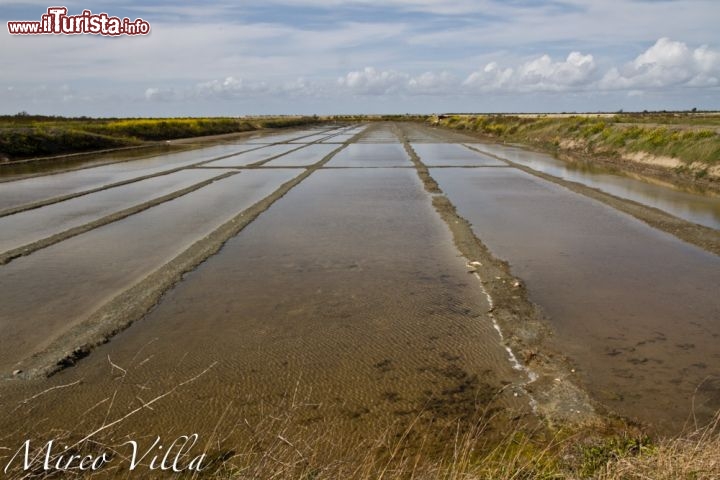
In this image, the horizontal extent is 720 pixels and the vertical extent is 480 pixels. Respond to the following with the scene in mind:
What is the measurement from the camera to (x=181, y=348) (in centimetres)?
564

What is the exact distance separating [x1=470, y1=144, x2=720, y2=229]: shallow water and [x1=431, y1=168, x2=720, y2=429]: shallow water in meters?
1.68

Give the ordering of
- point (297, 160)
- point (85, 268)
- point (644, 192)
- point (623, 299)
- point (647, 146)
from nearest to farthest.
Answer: point (623, 299) → point (85, 268) → point (644, 192) → point (647, 146) → point (297, 160)

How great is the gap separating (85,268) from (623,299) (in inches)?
305

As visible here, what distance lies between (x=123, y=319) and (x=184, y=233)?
5.00 m

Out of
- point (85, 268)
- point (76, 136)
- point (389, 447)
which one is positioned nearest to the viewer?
point (389, 447)

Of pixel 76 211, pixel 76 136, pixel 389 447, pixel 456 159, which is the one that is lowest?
pixel 389 447

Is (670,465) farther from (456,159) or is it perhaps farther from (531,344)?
(456,159)

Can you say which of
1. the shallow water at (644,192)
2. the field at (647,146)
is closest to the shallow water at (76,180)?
the shallow water at (644,192)

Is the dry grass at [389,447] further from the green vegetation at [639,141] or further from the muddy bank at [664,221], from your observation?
the green vegetation at [639,141]

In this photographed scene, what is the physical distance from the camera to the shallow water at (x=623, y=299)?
187 inches

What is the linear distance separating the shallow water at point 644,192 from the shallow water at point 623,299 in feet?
5.51

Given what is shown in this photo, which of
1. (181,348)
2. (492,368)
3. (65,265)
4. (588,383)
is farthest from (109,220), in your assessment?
(588,383)

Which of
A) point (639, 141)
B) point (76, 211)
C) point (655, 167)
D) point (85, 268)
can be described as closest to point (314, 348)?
point (85, 268)

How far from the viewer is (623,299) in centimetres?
699
